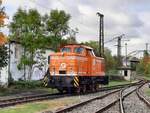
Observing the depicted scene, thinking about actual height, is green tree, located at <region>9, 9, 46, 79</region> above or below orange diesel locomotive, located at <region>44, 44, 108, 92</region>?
above

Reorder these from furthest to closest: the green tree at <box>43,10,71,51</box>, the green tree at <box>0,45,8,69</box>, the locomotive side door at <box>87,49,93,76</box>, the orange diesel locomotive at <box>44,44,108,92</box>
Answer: the green tree at <box>43,10,71,51</box> < the green tree at <box>0,45,8,69</box> < the locomotive side door at <box>87,49,93,76</box> < the orange diesel locomotive at <box>44,44,108,92</box>

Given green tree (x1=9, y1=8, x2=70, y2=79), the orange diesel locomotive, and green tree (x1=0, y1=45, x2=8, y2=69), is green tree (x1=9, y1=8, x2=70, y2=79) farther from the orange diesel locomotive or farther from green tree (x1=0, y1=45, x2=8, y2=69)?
the orange diesel locomotive

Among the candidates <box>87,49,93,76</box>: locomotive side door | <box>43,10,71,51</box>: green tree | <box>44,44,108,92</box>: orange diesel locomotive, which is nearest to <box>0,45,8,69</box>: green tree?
<box>44,44,108,92</box>: orange diesel locomotive

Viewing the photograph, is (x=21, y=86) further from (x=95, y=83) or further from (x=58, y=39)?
(x=58, y=39)

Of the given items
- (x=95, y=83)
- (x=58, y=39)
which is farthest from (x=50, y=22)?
(x=95, y=83)

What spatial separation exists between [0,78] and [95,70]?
11011 mm

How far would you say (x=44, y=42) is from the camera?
47781mm

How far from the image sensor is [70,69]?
35156mm

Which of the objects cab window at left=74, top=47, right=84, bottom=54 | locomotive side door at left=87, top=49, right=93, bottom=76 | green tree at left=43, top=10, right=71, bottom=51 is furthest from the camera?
green tree at left=43, top=10, right=71, bottom=51

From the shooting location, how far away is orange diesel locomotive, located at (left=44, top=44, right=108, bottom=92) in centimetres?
3491

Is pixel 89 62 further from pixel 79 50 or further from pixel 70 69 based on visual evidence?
pixel 70 69

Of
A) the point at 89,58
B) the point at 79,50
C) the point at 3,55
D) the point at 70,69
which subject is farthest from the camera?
the point at 3,55

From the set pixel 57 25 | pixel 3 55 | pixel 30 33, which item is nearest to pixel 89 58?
pixel 3 55

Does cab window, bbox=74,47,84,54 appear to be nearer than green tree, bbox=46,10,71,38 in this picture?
Yes
